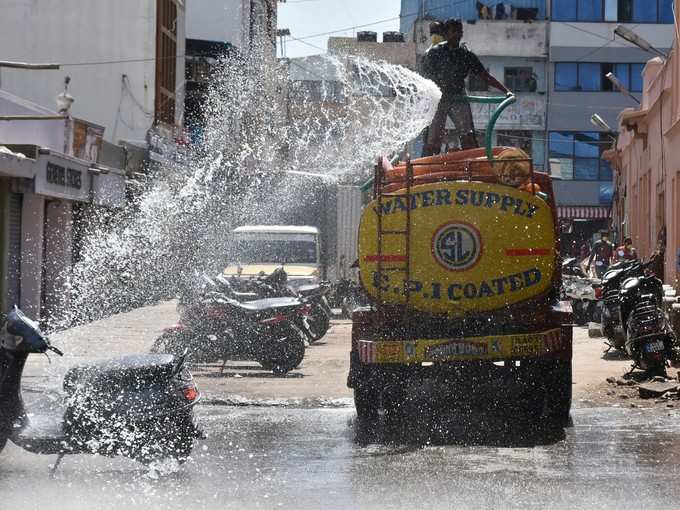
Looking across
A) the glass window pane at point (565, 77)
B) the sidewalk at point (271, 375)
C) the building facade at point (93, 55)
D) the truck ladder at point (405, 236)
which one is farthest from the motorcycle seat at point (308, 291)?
the glass window pane at point (565, 77)

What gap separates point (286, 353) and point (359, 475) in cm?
669

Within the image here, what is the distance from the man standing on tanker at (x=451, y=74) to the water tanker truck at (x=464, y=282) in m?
1.89

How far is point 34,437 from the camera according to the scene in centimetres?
751

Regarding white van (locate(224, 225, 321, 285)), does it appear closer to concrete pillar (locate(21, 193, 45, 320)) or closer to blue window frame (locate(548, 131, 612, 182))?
concrete pillar (locate(21, 193, 45, 320))

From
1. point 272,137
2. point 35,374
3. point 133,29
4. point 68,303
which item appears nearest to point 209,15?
point 272,137

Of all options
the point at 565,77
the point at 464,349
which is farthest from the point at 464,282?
the point at 565,77

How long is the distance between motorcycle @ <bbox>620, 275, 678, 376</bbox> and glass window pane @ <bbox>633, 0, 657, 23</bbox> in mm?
43883

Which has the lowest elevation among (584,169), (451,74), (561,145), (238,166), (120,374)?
(120,374)

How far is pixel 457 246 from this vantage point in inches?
397

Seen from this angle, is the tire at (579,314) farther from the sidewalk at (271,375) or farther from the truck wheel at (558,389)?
the truck wheel at (558,389)

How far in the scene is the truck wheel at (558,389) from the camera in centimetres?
1023

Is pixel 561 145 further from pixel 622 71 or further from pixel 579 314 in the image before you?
pixel 579 314

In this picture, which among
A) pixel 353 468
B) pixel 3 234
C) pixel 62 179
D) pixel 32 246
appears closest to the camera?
pixel 353 468

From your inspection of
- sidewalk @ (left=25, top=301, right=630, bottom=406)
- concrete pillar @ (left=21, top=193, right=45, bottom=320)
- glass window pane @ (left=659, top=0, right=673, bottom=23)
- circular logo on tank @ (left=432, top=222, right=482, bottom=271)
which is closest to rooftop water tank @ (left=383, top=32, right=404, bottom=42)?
glass window pane @ (left=659, top=0, right=673, bottom=23)
